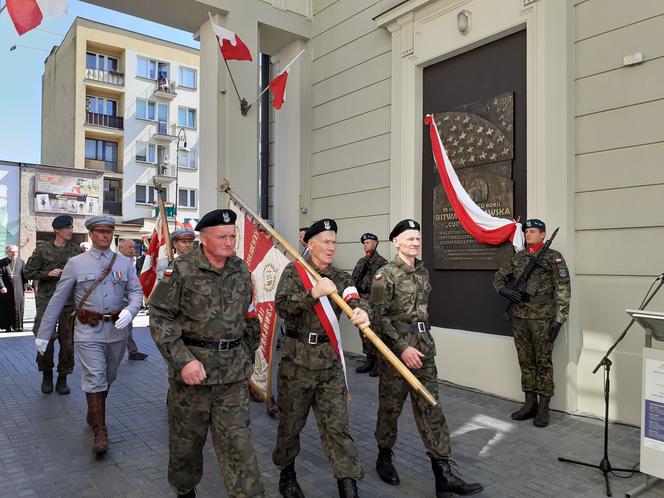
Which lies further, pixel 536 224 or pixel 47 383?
pixel 47 383

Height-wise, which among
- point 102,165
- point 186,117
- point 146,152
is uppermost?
point 186,117

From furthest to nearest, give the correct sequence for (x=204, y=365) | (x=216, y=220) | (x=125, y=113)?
(x=125, y=113) → (x=216, y=220) → (x=204, y=365)

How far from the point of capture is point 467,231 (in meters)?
6.75

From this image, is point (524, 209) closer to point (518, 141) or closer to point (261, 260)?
point (518, 141)

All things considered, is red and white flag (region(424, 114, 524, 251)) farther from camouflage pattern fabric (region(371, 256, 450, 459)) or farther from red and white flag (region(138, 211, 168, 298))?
red and white flag (region(138, 211, 168, 298))

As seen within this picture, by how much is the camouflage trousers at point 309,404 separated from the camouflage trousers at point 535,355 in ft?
8.75

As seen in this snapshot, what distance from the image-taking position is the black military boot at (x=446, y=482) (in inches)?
139

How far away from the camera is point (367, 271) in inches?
300

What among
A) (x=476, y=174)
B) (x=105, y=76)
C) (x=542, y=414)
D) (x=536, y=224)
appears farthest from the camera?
(x=105, y=76)

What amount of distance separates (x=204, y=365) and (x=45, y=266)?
4.58 meters

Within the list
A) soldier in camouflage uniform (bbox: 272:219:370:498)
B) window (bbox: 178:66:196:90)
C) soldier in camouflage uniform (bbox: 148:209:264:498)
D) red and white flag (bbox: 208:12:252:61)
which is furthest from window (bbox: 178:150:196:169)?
soldier in camouflage uniform (bbox: 148:209:264:498)

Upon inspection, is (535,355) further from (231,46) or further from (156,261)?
(231,46)

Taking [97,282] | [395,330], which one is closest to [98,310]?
[97,282]

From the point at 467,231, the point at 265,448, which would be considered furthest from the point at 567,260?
the point at 265,448
